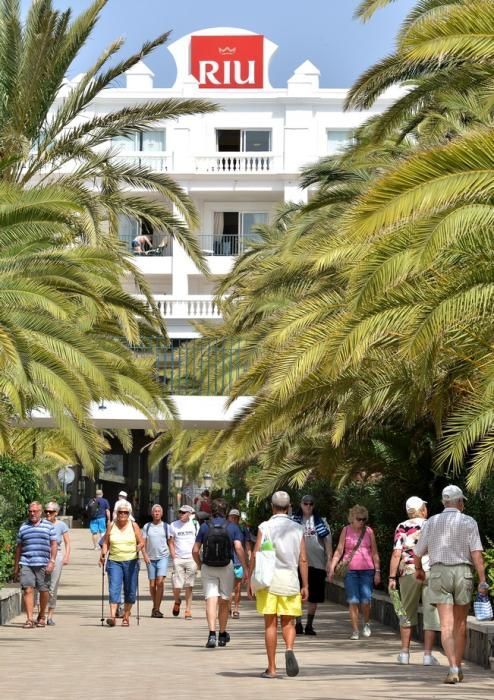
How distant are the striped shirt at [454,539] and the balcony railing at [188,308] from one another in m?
35.5

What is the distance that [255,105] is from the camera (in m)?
58.6

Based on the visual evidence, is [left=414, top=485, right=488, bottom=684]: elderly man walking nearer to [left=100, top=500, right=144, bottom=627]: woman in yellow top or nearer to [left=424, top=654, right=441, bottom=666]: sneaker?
[left=424, top=654, right=441, bottom=666]: sneaker

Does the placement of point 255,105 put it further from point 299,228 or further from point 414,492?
point 414,492

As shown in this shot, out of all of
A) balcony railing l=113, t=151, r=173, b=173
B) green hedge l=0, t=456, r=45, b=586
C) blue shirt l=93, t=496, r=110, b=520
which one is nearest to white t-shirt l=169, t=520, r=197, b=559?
green hedge l=0, t=456, r=45, b=586

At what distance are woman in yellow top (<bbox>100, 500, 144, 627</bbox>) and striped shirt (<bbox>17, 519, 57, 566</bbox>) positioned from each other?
2.42ft

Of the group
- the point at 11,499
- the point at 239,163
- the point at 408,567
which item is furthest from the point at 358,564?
the point at 239,163

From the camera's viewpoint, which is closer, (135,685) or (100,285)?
(135,685)

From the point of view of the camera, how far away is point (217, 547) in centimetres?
1591

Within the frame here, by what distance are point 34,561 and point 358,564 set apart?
14.6ft

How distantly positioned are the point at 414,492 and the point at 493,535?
4778 millimetres

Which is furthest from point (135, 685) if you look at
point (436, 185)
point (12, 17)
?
point (12, 17)

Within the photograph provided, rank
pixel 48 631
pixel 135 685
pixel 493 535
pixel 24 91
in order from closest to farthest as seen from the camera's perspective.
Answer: pixel 135 685 < pixel 493 535 < pixel 48 631 < pixel 24 91

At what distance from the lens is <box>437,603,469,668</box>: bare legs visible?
39.4ft

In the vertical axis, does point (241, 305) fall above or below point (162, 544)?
above
